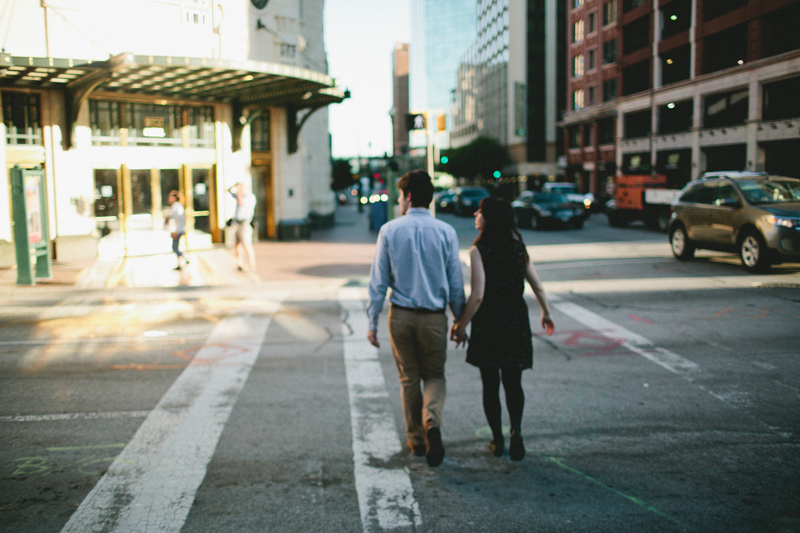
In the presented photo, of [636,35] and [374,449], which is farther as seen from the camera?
[636,35]

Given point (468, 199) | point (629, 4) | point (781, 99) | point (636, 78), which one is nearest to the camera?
point (781, 99)

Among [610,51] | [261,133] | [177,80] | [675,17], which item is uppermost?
[610,51]

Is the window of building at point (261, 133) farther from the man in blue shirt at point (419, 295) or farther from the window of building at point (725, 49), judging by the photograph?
the window of building at point (725, 49)

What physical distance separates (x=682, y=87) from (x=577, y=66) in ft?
71.6

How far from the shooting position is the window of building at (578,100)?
60.9 m

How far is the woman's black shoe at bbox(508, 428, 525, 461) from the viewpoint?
14.5ft

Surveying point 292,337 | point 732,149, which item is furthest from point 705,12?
point 292,337

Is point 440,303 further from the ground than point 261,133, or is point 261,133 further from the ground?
point 261,133

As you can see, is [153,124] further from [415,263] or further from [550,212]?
[415,263]

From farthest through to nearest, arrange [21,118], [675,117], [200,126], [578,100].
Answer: [578,100]
[675,117]
[200,126]
[21,118]

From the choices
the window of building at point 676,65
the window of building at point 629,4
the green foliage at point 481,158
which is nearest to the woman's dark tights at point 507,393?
the window of building at point 676,65

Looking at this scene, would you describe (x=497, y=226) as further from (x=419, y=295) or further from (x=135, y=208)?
(x=135, y=208)

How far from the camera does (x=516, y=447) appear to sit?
4.43 meters

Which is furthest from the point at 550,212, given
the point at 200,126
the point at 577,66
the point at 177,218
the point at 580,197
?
the point at 577,66
